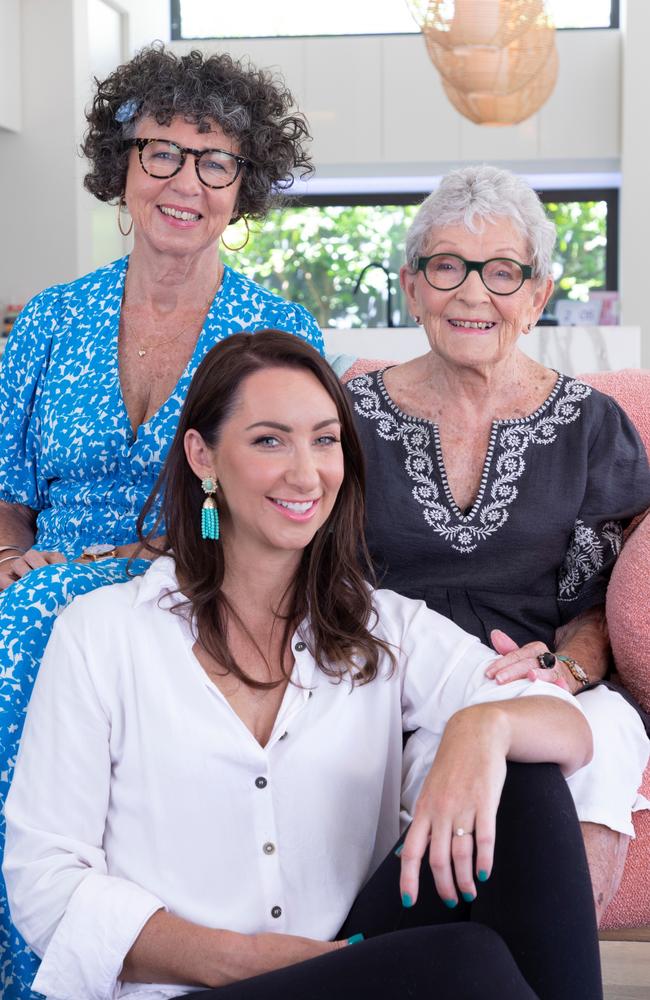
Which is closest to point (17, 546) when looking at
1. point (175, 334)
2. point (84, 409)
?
point (84, 409)

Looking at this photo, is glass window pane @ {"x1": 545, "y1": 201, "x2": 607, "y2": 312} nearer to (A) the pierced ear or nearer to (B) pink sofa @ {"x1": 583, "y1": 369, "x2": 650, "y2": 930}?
(B) pink sofa @ {"x1": 583, "y1": 369, "x2": 650, "y2": 930}

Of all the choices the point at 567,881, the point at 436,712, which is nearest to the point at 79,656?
the point at 436,712

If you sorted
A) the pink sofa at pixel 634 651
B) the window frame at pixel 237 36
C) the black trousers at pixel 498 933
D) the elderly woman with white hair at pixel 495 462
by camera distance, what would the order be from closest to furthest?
the black trousers at pixel 498 933
the pink sofa at pixel 634 651
the elderly woman with white hair at pixel 495 462
the window frame at pixel 237 36

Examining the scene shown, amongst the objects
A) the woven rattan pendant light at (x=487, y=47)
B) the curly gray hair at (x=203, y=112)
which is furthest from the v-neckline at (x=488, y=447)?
the woven rattan pendant light at (x=487, y=47)

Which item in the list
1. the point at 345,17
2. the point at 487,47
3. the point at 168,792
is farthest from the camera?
the point at 345,17

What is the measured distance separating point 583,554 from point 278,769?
30.1 inches

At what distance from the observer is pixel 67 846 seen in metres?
1.31

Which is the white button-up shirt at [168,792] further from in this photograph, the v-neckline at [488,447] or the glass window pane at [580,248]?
the glass window pane at [580,248]

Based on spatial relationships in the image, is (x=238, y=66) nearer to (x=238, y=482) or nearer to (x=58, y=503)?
(x=58, y=503)

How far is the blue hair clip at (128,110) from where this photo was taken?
2.06 m

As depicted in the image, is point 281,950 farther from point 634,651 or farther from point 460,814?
point 634,651

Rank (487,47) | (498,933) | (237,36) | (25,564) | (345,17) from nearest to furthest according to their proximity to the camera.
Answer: (498,933) → (25,564) → (487,47) → (345,17) → (237,36)

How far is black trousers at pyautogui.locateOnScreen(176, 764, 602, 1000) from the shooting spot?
1135 millimetres

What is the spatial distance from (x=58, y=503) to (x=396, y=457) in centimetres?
55
